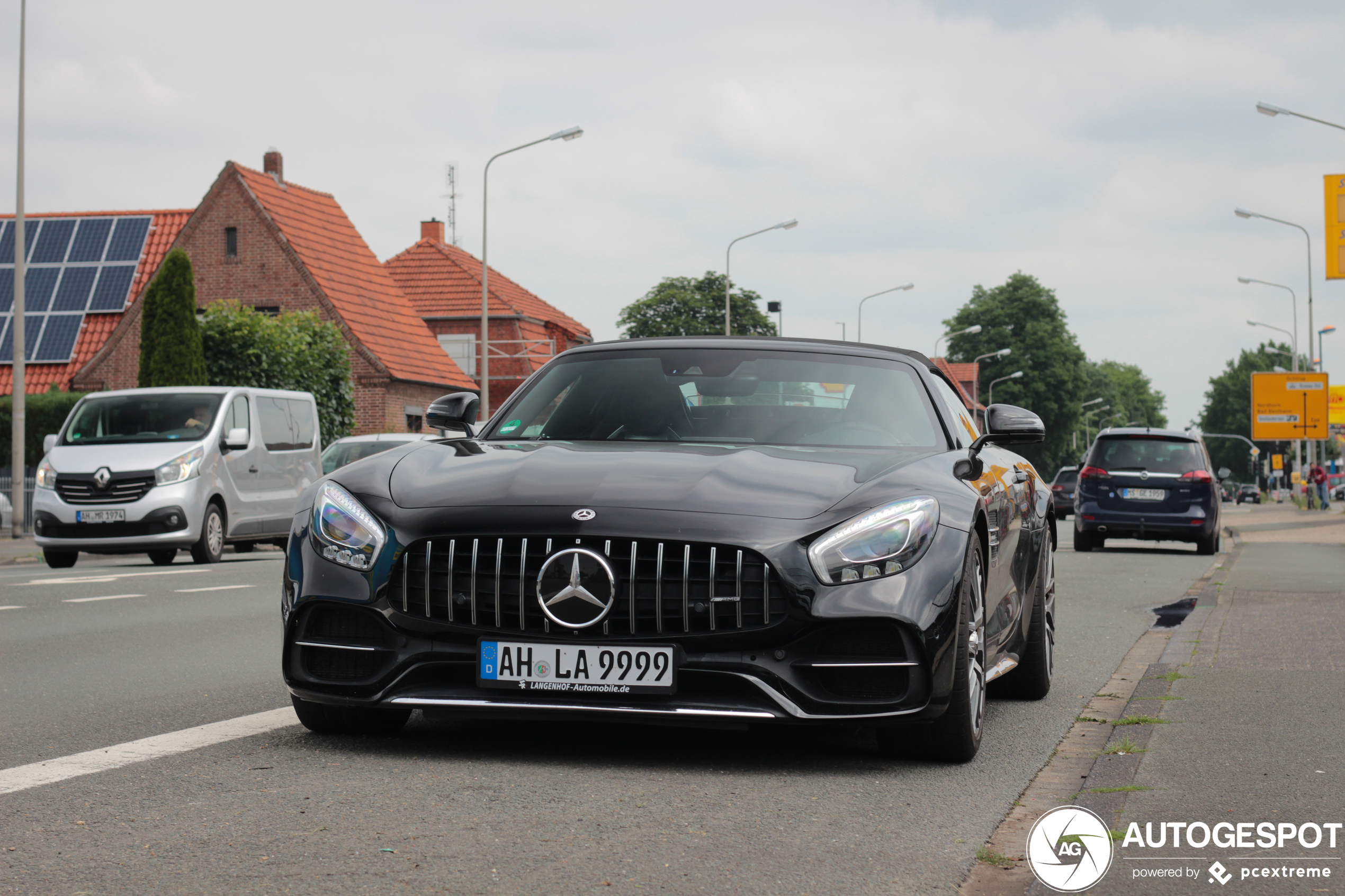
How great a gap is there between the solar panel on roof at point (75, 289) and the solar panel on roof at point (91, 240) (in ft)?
1.51

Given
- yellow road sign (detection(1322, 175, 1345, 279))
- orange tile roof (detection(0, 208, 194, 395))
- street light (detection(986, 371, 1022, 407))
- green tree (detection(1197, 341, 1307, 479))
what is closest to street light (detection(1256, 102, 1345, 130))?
yellow road sign (detection(1322, 175, 1345, 279))

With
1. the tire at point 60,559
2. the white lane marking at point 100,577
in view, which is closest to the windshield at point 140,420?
the tire at point 60,559

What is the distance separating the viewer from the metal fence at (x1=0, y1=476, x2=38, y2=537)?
2822cm

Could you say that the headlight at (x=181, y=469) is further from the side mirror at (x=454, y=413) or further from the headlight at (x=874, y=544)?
the headlight at (x=874, y=544)

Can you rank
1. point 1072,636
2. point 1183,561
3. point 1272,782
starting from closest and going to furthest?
point 1272,782
point 1072,636
point 1183,561

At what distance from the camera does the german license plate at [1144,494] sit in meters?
22.9

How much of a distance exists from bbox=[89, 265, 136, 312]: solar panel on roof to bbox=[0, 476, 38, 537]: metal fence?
10.8 metres

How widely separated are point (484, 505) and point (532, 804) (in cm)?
102

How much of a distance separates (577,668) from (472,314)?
5683cm

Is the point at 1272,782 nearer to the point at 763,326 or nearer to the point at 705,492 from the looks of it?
the point at 705,492

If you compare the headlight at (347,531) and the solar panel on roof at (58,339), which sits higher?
the solar panel on roof at (58,339)

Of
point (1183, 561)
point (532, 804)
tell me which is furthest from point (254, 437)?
point (532, 804)

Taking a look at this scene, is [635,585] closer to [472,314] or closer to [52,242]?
[52,242]

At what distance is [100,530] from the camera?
1752 centimetres
